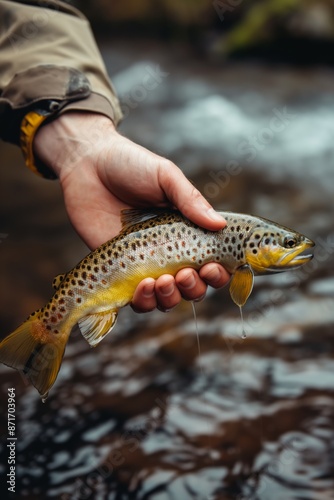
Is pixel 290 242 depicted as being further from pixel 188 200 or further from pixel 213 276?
pixel 188 200


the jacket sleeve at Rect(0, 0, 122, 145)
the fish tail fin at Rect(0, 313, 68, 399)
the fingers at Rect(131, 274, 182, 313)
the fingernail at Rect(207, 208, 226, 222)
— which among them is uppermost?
the jacket sleeve at Rect(0, 0, 122, 145)

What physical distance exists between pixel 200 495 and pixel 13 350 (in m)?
1.89

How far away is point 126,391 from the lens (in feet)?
16.6

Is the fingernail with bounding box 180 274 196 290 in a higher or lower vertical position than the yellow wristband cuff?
lower

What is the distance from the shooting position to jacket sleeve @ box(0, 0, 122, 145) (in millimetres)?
3777

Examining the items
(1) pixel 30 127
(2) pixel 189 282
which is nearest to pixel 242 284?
(2) pixel 189 282

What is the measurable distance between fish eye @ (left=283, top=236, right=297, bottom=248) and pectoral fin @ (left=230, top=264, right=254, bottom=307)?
0.21 metres

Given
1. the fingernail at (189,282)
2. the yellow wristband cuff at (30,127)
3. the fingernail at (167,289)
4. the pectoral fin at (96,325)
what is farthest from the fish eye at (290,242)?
the yellow wristband cuff at (30,127)

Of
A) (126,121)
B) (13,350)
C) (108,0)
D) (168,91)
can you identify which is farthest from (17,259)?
(108,0)

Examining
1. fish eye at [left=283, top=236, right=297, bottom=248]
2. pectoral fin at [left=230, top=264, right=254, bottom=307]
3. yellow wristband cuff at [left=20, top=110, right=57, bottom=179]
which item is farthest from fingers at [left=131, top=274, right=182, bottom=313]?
yellow wristband cuff at [left=20, top=110, right=57, bottom=179]

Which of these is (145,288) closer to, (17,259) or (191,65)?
(17,259)

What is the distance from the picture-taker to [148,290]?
307 cm

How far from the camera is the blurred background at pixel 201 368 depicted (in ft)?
14.1

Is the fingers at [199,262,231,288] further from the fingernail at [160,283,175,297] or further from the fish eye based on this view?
the fish eye
